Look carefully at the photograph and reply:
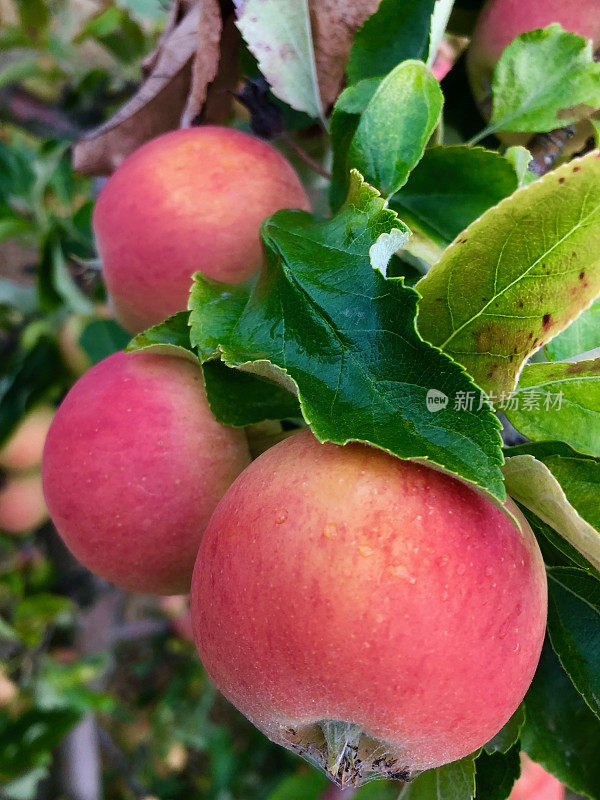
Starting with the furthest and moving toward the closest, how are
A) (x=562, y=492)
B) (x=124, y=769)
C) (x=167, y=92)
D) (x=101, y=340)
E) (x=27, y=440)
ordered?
(x=124, y=769), (x=27, y=440), (x=101, y=340), (x=167, y=92), (x=562, y=492)

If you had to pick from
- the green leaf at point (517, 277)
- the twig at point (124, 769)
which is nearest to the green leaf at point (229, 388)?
the green leaf at point (517, 277)

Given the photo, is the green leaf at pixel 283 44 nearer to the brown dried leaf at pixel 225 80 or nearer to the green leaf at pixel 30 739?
the brown dried leaf at pixel 225 80

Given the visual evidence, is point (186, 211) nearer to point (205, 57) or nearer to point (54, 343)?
point (205, 57)

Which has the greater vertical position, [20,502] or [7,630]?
[20,502]

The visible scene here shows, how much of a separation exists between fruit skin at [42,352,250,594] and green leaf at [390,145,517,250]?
0.73ft

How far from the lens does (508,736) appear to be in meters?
0.55

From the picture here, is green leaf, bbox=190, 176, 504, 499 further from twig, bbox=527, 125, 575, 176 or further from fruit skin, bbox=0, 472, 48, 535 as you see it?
fruit skin, bbox=0, 472, 48, 535

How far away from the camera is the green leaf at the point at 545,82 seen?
57cm

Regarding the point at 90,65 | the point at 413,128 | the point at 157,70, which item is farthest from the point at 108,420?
the point at 90,65

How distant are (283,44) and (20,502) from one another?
957mm

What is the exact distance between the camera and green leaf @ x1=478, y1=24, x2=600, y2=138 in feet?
1.88

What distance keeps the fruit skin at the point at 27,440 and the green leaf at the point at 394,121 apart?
2.80 feet

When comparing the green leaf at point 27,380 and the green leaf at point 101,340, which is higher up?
the green leaf at point 101,340

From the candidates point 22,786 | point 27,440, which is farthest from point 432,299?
point 22,786
